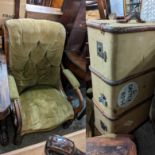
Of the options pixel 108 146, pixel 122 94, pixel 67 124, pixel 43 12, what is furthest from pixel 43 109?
A: pixel 122 94

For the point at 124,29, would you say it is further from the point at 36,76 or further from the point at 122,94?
the point at 36,76

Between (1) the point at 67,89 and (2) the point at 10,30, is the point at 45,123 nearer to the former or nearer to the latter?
(1) the point at 67,89

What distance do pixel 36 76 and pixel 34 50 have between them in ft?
0.22

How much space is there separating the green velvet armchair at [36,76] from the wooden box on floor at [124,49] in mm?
222

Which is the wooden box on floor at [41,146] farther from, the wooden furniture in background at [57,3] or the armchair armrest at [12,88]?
the wooden furniture in background at [57,3]

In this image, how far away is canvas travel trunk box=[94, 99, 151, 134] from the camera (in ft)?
3.28

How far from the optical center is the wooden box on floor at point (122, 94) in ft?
3.08

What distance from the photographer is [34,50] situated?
0.46m

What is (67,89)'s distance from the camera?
0.54 m

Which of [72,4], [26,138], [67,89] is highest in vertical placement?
[72,4]

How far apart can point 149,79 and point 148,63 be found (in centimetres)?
11

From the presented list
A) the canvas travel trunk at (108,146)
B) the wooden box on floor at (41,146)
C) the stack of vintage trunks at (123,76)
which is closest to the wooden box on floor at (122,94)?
the stack of vintage trunks at (123,76)

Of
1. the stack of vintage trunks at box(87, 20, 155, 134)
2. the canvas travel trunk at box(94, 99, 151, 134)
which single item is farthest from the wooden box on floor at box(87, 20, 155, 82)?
the canvas travel trunk at box(94, 99, 151, 134)

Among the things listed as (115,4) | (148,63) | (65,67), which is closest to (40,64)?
(65,67)
